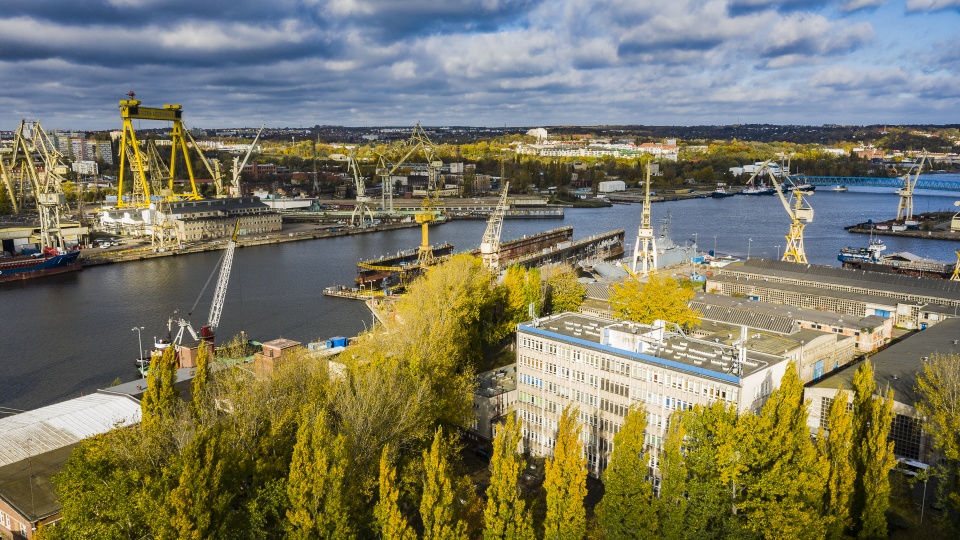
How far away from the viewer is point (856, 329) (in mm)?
15062

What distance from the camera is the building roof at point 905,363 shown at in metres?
10.6

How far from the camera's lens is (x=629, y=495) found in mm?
7273

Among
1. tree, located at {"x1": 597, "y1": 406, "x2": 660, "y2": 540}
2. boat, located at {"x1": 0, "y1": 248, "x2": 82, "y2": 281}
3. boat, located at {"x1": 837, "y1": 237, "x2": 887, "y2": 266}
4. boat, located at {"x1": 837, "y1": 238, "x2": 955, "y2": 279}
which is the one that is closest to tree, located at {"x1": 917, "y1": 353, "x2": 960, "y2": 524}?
tree, located at {"x1": 597, "y1": 406, "x2": 660, "y2": 540}

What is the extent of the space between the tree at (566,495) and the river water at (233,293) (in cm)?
1110

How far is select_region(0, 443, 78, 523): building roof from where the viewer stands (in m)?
7.80

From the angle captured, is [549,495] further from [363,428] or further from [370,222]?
[370,222]

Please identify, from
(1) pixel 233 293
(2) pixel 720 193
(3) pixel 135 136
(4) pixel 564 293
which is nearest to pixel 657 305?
(4) pixel 564 293

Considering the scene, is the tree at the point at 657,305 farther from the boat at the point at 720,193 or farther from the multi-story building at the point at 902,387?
the boat at the point at 720,193

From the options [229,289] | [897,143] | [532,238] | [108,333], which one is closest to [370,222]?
[532,238]

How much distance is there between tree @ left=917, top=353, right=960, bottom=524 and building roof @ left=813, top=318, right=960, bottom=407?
0.92 metres

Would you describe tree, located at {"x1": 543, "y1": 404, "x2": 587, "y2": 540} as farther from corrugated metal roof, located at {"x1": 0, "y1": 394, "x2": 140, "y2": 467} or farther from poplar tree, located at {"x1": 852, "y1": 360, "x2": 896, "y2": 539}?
corrugated metal roof, located at {"x1": 0, "y1": 394, "x2": 140, "y2": 467}

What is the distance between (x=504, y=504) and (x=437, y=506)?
719 millimetres

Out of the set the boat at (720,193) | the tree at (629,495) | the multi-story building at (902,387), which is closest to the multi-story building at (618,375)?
the multi-story building at (902,387)

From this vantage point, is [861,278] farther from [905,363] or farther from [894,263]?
[894,263]
